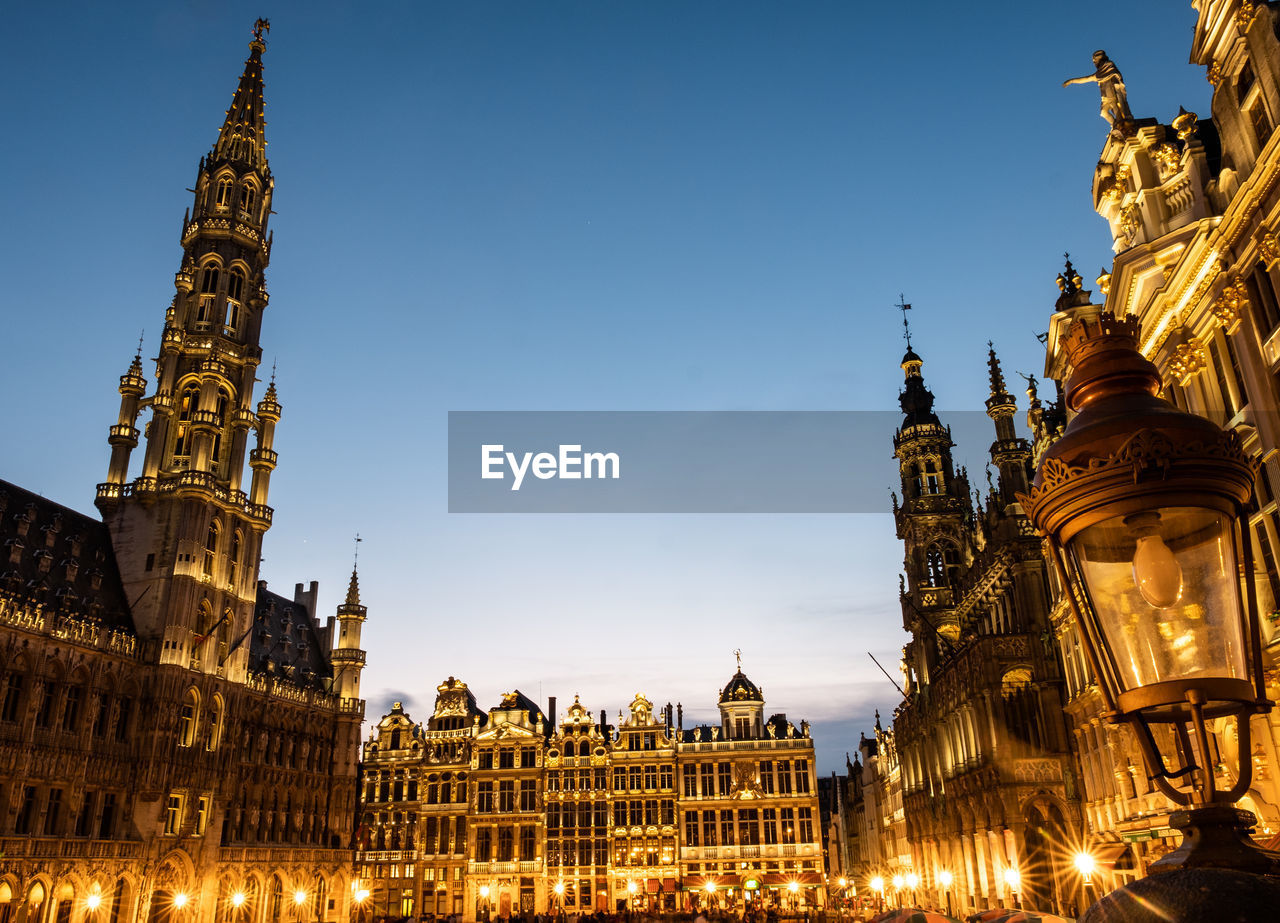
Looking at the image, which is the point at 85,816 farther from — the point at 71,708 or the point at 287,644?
the point at 287,644

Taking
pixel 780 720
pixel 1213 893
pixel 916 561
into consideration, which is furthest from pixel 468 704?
pixel 1213 893

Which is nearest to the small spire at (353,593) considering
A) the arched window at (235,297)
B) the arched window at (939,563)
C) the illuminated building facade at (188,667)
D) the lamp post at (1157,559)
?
the illuminated building facade at (188,667)

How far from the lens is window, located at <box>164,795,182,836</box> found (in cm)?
4688

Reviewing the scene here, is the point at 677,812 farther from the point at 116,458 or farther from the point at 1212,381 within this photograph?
the point at 1212,381

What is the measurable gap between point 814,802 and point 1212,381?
54224 mm

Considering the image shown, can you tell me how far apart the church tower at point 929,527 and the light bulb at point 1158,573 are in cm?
4565

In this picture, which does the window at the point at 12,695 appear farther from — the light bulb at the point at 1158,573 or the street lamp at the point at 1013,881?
the light bulb at the point at 1158,573

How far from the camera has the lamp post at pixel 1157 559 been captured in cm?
354

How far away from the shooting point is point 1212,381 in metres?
20.4

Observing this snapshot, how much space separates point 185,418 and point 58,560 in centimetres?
1145

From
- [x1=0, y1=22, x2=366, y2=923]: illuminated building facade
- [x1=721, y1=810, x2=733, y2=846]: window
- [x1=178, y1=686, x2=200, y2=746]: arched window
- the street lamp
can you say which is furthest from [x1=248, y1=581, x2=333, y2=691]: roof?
the street lamp

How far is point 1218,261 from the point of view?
62.8 ft

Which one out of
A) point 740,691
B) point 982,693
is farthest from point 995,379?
point 740,691

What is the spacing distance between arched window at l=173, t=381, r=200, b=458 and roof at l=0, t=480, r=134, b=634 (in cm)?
592
